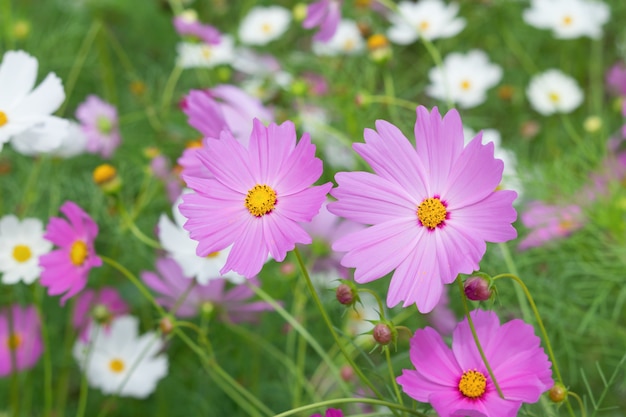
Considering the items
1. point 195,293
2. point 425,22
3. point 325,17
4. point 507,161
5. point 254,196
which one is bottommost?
point 195,293

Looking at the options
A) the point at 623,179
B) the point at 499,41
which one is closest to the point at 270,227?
the point at 623,179

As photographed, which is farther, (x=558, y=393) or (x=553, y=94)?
(x=553, y=94)

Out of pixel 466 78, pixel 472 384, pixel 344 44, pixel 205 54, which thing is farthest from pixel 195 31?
pixel 472 384

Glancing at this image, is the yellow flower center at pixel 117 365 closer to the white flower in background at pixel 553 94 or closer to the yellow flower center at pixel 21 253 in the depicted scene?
the yellow flower center at pixel 21 253

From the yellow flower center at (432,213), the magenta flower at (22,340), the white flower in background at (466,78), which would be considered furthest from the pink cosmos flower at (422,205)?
the white flower in background at (466,78)

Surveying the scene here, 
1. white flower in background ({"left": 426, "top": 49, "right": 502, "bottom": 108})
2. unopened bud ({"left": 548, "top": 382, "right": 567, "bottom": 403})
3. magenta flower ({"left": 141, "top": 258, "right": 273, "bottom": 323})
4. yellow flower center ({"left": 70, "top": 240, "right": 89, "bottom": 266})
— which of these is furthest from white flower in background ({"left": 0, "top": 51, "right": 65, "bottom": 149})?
white flower in background ({"left": 426, "top": 49, "right": 502, "bottom": 108})

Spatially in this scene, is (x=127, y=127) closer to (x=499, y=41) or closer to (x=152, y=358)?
(x=152, y=358)

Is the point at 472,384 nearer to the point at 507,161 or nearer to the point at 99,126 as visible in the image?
the point at 507,161
